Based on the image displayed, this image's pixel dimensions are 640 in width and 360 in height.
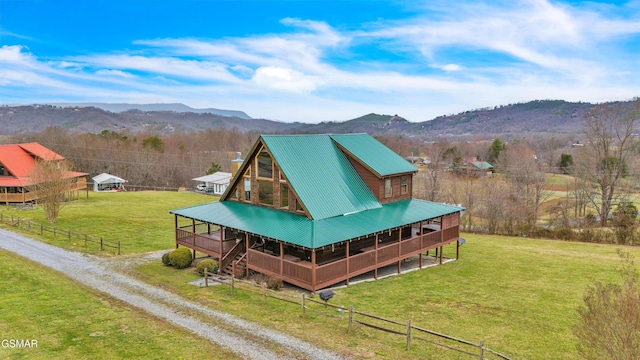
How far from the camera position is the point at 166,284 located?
64.3ft

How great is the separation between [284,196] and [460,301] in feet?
32.2

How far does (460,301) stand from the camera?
58.9 feet

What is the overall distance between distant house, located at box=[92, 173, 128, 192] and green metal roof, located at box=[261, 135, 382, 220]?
50.0m

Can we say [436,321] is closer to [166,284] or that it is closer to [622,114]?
[166,284]

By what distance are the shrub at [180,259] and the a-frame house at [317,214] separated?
0.78m

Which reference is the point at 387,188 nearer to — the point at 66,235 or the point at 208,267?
the point at 208,267

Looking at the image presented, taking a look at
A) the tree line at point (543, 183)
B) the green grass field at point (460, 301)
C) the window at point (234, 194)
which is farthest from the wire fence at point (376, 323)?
the tree line at point (543, 183)

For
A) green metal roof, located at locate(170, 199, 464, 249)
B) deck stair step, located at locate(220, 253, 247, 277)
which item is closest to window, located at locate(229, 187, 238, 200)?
green metal roof, located at locate(170, 199, 464, 249)

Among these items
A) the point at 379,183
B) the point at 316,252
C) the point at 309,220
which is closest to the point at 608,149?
the point at 379,183

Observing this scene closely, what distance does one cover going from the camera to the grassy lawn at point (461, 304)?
539 inches

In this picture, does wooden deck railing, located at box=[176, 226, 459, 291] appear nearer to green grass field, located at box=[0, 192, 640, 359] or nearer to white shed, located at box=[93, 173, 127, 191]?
green grass field, located at box=[0, 192, 640, 359]

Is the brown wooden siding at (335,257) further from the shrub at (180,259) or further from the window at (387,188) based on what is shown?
Result: the window at (387,188)

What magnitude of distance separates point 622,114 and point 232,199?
46.4m

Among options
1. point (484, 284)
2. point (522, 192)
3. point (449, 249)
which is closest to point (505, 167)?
point (522, 192)
